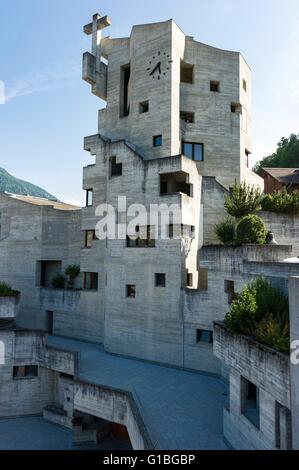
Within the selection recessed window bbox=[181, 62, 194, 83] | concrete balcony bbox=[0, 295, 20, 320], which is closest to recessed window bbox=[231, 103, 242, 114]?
recessed window bbox=[181, 62, 194, 83]

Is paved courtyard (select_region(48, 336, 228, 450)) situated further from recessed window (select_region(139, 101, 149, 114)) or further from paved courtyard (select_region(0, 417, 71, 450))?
recessed window (select_region(139, 101, 149, 114))

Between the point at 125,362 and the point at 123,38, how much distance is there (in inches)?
1072

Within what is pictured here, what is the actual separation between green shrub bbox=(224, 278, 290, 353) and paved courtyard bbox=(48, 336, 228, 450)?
4690 mm

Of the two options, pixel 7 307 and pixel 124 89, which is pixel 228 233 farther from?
pixel 7 307

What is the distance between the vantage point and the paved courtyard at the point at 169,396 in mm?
12812

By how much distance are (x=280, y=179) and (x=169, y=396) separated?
30.4 metres

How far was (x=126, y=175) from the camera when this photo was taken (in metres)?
24.4

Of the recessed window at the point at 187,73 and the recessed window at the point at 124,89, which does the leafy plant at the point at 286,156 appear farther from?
the recessed window at the point at 124,89

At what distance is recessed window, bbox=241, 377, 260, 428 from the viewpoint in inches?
452

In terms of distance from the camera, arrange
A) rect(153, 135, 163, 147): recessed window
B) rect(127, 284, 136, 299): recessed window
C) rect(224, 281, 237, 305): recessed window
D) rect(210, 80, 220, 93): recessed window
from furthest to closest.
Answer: rect(210, 80, 220, 93): recessed window < rect(153, 135, 163, 147): recessed window < rect(127, 284, 136, 299): recessed window < rect(224, 281, 237, 305): recessed window
